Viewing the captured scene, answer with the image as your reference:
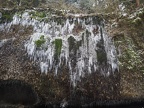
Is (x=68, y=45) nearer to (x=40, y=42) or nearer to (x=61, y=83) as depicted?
(x=40, y=42)

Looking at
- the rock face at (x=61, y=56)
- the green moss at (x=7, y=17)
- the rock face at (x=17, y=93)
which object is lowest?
the rock face at (x=17, y=93)

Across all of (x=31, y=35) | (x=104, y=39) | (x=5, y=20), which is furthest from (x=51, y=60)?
(x=5, y=20)

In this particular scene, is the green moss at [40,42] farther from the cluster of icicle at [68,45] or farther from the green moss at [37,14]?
the green moss at [37,14]

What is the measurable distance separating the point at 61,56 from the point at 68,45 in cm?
88

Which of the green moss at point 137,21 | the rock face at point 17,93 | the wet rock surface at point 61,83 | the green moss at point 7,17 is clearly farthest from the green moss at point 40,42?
the green moss at point 137,21

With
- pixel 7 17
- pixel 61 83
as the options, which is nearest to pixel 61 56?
pixel 61 83

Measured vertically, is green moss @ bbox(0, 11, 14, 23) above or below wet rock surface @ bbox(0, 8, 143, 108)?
above

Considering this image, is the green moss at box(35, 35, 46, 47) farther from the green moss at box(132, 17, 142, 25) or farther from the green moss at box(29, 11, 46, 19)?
the green moss at box(132, 17, 142, 25)

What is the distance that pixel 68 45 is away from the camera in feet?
44.0

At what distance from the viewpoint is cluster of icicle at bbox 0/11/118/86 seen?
12.8 m

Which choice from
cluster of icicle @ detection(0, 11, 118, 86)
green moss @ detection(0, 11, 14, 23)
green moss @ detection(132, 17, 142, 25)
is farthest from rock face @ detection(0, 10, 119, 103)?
green moss @ detection(132, 17, 142, 25)

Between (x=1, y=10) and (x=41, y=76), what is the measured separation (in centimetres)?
597

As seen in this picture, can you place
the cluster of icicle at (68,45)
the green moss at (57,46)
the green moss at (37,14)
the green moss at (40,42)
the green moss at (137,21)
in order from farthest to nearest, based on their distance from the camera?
the green moss at (37,14) → the green moss at (137,21) → the green moss at (40,42) → the green moss at (57,46) → the cluster of icicle at (68,45)

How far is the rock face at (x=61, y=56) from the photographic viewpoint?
40.9ft
